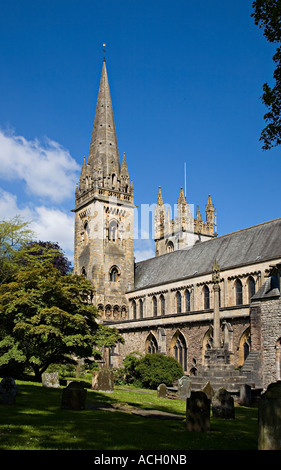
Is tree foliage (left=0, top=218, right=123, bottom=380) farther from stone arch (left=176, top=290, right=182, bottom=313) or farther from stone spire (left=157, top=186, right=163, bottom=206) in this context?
stone spire (left=157, top=186, right=163, bottom=206)

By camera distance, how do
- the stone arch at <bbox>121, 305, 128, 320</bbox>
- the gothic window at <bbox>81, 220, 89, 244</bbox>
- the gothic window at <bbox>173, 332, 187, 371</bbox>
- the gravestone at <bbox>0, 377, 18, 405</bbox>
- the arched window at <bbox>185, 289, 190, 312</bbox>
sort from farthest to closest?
1. the gothic window at <bbox>81, 220, 89, 244</bbox>
2. the stone arch at <bbox>121, 305, 128, 320</bbox>
3. the arched window at <bbox>185, 289, 190, 312</bbox>
4. the gothic window at <bbox>173, 332, 187, 371</bbox>
5. the gravestone at <bbox>0, 377, 18, 405</bbox>

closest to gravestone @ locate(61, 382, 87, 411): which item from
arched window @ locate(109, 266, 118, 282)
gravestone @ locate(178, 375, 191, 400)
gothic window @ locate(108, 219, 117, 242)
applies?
gravestone @ locate(178, 375, 191, 400)

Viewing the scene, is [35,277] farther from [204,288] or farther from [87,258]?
[87,258]

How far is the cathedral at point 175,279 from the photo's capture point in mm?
28031

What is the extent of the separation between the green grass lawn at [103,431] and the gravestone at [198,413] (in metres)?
0.31

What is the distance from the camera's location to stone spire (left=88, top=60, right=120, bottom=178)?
2159 inches

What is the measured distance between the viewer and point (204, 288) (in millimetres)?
41469

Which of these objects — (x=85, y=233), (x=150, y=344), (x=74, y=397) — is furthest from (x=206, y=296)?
(x=74, y=397)

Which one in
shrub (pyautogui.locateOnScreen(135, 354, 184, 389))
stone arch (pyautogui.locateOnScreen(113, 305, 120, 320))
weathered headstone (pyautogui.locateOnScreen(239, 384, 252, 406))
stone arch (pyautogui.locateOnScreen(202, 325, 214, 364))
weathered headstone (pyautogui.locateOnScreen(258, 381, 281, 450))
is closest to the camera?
weathered headstone (pyautogui.locateOnScreen(258, 381, 281, 450))

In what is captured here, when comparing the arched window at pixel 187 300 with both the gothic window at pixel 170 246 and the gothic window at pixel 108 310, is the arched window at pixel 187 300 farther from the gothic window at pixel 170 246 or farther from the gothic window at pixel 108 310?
the gothic window at pixel 170 246

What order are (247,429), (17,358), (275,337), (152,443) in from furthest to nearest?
1. (275,337)
2. (17,358)
3. (247,429)
4. (152,443)

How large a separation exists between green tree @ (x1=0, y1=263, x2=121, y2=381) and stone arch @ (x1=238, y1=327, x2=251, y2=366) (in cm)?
914
